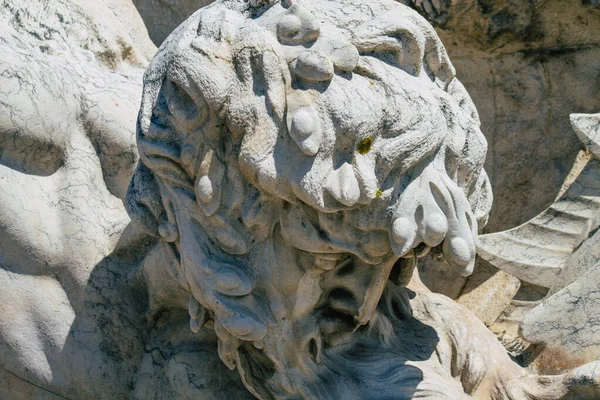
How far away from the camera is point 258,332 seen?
159 centimetres

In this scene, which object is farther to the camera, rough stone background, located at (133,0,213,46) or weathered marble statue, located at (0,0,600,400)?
rough stone background, located at (133,0,213,46)

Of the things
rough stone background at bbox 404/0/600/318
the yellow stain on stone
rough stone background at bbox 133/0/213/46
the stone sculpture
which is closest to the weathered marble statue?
the yellow stain on stone

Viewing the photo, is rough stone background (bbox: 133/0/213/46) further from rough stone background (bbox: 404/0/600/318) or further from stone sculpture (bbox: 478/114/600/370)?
stone sculpture (bbox: 478/114/600/370)

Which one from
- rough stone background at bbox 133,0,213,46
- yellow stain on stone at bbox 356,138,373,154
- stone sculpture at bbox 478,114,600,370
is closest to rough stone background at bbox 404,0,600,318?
stone sculpture at bbox 478,114,600,370

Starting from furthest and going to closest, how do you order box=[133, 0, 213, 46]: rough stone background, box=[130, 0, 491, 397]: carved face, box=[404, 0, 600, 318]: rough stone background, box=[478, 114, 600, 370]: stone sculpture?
box=[133, 0, 213, 46]: rough stone background
box=[404, 0, 600, 318]: rough stone background
box=[478, 114, 600, 370]: stone sculpture
box=[130, 0, 491, 397]: carved face

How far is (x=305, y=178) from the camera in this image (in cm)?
148

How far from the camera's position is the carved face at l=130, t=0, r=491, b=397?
4.89ft

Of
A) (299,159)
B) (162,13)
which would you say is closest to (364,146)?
(299,159)

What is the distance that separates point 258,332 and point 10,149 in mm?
583

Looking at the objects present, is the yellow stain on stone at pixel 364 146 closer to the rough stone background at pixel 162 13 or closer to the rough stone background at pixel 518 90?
the rough stone background at pixel 518 90

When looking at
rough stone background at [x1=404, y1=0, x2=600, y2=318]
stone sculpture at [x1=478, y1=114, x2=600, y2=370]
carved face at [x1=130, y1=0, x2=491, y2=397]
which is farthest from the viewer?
rough stone background at [x1=404, y1=0, x2=600, y2=318]

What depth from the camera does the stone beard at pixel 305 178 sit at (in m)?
1.49

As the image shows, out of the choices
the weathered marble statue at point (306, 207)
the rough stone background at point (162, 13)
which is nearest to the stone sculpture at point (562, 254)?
the weathered marble statue at point (306, 207)

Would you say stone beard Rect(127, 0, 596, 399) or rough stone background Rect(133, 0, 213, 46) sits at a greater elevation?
stone beard Rect(127, 0, 596, 399)
